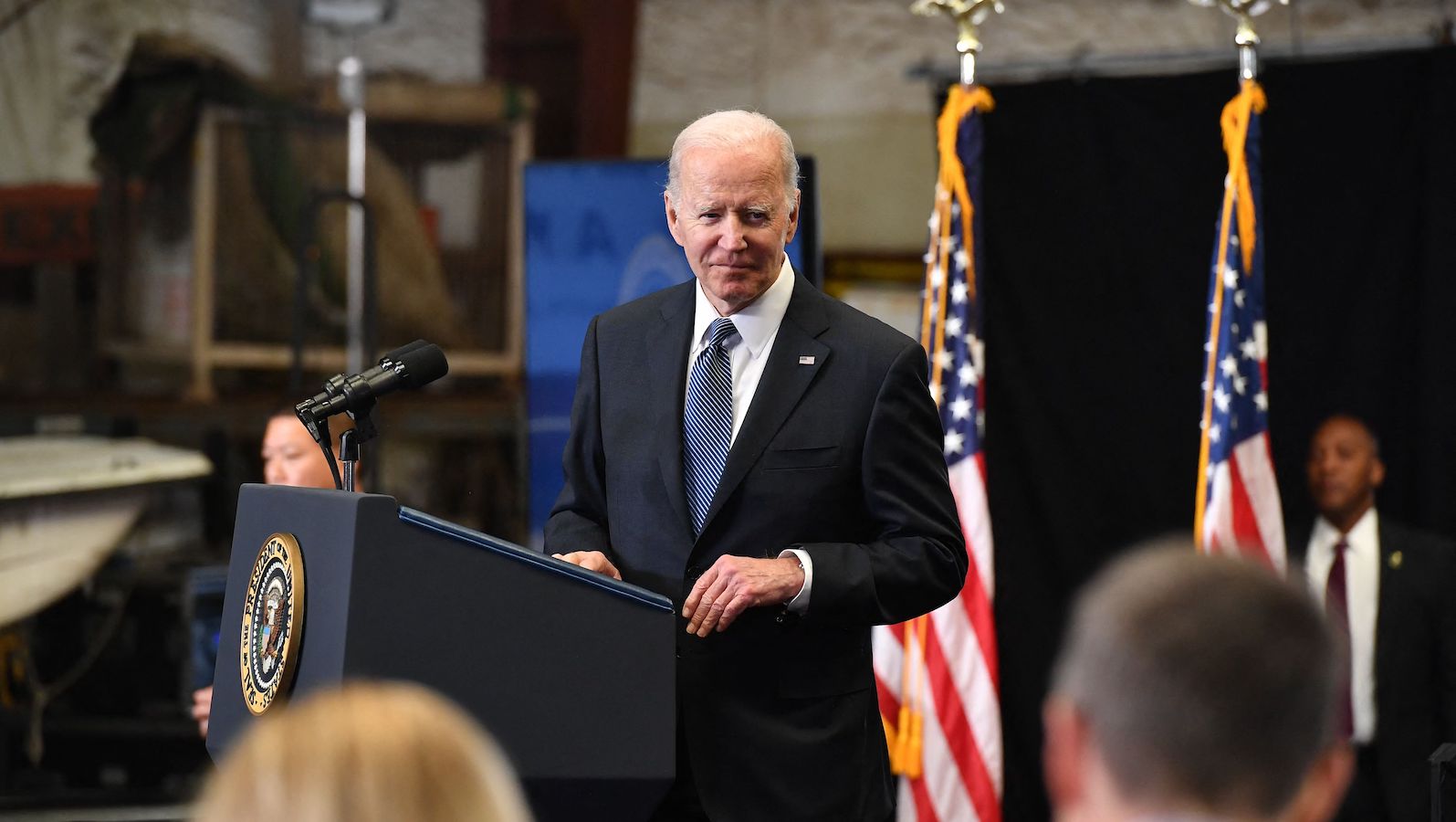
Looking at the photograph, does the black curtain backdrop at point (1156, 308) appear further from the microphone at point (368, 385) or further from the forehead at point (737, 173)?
the microphone at point (368, 385)

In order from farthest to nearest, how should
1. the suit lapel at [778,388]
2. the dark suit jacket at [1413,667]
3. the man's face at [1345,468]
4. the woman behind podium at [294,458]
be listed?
the man's face at [1345,468] → the dark suit jacket at [1413,667] → the woman behind podium at [294,458] → the suit lapel at [778,388]

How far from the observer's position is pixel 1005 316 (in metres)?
4.41

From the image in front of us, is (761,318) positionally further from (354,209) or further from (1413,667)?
(354,209)

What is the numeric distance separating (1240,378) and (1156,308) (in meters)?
0.54

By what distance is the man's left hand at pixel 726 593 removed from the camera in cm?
175

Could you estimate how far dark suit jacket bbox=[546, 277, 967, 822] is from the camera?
6.29 feet

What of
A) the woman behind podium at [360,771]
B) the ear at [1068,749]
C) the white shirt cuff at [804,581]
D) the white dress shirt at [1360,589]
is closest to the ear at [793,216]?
the white shirt cuff at [804,581]

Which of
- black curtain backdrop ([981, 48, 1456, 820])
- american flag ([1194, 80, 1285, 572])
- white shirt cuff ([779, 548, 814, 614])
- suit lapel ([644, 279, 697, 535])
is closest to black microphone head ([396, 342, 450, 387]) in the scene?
suit lapel ([644, 279, 697, 535])

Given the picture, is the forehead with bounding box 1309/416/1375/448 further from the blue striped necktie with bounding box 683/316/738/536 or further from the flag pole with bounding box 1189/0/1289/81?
the blue striped necktie with bounding box 683/316/738/536

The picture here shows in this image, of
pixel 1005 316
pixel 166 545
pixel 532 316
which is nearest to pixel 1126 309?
pixel 1005 316

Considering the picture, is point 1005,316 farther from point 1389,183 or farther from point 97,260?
point 97,260

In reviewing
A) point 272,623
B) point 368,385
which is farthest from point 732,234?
point 272,623

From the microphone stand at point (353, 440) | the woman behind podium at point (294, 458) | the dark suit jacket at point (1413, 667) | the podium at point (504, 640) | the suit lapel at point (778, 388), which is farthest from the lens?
the dark suit jacket at point (1413, 667)

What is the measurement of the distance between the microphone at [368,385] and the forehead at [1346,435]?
3151 millimetres
